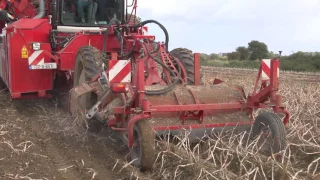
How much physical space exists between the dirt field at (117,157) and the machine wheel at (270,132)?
152 millimetres

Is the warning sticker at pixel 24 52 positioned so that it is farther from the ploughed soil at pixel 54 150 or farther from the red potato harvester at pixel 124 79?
the ploughed soil at pixel 54 150

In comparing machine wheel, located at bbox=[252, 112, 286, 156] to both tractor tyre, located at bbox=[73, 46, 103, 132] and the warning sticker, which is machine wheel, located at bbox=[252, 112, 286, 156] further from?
the warning sticker

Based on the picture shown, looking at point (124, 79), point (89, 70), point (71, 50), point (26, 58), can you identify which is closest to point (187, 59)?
point (89, 70)

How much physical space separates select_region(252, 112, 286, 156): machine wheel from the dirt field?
15cm

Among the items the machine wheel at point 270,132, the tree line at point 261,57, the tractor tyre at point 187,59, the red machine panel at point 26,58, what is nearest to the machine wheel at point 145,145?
the machine wheel at point 270,132

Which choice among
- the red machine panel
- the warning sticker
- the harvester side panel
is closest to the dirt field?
the red machine panel

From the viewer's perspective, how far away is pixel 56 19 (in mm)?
7656

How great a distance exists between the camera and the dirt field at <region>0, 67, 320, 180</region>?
3822 millimetres

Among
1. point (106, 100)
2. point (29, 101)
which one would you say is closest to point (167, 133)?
point (106, 100)

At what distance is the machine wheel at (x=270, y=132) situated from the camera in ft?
14.3

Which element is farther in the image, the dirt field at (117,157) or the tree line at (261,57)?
the tree line at (261,57)

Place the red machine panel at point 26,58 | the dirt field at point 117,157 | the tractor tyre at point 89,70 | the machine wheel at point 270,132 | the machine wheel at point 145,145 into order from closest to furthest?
the dirt field at point 117,157 < the machine wheel at point 145,145 < the machine wheel at point 270,132 < the tractor tyre at point 89,70 < the red machine panel at point 26,58

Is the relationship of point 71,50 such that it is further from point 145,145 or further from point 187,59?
point 145,145

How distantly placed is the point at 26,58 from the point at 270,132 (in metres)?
4.73
